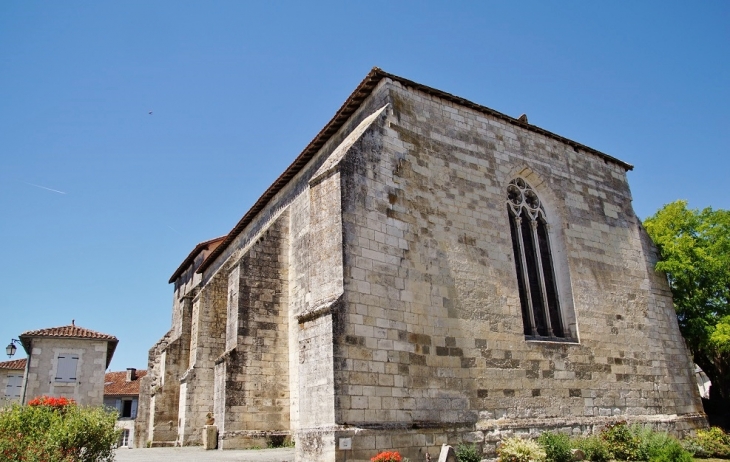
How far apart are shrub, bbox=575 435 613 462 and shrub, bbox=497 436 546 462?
1.49m

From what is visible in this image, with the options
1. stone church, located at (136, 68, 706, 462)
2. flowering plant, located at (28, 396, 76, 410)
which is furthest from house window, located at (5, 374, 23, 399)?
flowering plant, located at (28, 396, 76, 410)

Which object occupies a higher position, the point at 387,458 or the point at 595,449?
the point at 387,458

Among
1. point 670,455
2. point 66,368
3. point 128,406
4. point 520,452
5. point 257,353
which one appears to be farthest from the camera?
point 128,406

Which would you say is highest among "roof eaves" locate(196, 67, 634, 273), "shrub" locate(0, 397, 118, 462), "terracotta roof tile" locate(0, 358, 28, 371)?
"roof eaves" locate(196, 67, 634, 273)

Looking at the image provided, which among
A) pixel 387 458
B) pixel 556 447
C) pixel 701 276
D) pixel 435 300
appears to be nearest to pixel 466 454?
pixel 556 447

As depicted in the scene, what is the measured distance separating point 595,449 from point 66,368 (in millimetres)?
22183

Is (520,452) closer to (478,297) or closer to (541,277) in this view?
(478,297)

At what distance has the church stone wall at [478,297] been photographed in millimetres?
9438

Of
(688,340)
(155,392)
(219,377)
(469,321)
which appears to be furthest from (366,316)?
(155,392)

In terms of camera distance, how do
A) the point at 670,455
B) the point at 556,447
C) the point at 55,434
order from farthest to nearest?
the point at 556,447
the point at 670,455
the point at 55,434

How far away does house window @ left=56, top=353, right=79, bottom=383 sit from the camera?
76.2ft

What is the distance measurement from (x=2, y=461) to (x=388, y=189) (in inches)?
293

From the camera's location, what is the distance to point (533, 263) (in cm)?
1292

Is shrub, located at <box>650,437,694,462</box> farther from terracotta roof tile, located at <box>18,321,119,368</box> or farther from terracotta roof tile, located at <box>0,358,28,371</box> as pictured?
terracotta roof tile, located at <box>0,358,28,371</box>
